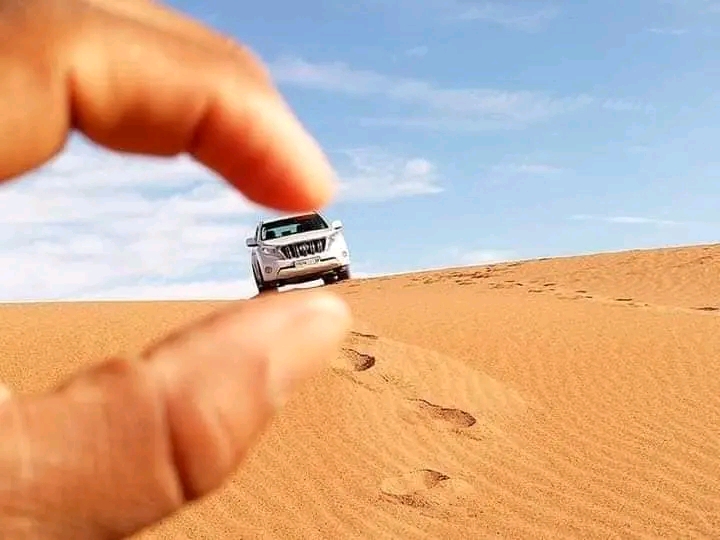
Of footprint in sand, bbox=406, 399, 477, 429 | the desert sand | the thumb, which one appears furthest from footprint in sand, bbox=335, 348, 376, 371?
the thumb

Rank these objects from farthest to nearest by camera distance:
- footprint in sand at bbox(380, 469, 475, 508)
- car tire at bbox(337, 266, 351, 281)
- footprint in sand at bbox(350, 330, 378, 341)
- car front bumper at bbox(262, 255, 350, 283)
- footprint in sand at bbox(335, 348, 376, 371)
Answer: car tire at bbox(337, 266, 351, 281) < car front bumper at bbox(262, 255, 350, 283) < footprint in sand at bbox(350, 330, 378, 341) < footprint in sand at bbox(335, 348, 376, 371) < footprint in sand at bbox(380, 469, 475, 508)

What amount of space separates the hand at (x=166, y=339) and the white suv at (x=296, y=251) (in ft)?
42.1

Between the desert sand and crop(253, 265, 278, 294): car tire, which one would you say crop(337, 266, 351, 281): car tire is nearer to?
crop(253, 265, 278, 294): car tire

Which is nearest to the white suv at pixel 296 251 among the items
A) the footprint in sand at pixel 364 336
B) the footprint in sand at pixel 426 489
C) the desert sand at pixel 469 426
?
the desert sand at pixel 469 426

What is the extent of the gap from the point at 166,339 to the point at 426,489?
5.54 metres

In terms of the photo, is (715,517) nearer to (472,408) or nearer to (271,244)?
(472,408)

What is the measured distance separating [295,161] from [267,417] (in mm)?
308

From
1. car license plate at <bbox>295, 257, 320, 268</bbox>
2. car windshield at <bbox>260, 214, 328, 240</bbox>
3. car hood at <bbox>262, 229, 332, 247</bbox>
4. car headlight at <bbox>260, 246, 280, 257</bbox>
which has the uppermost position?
car windshield at <bbox>260, 214, 328, 240</bbox>

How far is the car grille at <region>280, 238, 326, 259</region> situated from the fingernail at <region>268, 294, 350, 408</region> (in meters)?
13.0

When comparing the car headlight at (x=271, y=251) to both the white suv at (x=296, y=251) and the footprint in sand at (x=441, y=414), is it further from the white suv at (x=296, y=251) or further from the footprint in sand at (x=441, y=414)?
the footprint in sand at (x=441, y=414)

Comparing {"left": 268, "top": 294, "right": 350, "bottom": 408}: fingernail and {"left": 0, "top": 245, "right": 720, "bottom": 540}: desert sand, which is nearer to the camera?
{"left": 268, "top": 294, "right": 350, "bottom": 408}: fingernail

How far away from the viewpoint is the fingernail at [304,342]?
1.09m

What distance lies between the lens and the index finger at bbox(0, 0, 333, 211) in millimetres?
1017

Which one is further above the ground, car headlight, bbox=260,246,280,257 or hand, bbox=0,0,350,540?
car headlight, bbox=260,246,280,257
